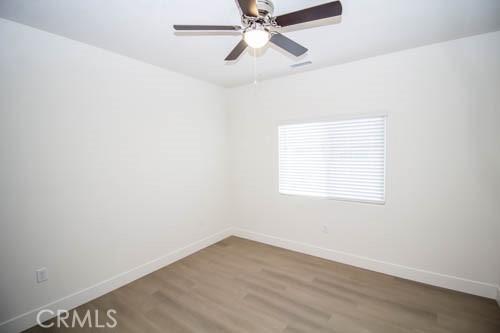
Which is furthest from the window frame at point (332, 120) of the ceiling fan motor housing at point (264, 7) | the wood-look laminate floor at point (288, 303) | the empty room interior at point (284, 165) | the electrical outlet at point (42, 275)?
the electrical outlet at point (42, 275)

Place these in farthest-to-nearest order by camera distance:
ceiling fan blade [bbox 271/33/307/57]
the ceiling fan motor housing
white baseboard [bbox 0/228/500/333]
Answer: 1. white baseboard [bbox 0/228/500/333]
2. ceiling fan blade [bbox 271/33/307/57]
3. the ceiling fan motor housing

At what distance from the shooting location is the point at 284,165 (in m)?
3.78

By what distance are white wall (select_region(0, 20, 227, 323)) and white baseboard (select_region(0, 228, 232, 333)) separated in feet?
0.22

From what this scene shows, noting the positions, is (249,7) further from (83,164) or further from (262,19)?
(83,164)

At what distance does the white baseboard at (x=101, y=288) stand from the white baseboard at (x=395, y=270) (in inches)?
52.7

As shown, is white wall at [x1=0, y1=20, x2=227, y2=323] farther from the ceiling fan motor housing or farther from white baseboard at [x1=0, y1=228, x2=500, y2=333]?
the ceiling fan motor housing

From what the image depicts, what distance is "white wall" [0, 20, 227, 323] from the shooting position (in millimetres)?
2047

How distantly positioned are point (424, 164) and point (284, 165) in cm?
183

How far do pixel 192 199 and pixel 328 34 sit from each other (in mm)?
2883

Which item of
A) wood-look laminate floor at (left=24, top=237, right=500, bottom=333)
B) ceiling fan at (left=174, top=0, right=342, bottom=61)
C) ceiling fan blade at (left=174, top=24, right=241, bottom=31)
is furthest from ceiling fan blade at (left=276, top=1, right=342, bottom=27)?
wood-look laminate floor at (left=24, top=237, right=500, bottom=333)

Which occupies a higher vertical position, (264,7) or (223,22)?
(223,22)

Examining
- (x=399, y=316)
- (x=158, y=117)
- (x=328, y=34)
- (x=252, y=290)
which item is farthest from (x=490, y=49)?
(x=158, y=117)

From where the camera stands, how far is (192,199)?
146 inches

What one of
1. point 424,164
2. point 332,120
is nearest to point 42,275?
A: point 332,120
